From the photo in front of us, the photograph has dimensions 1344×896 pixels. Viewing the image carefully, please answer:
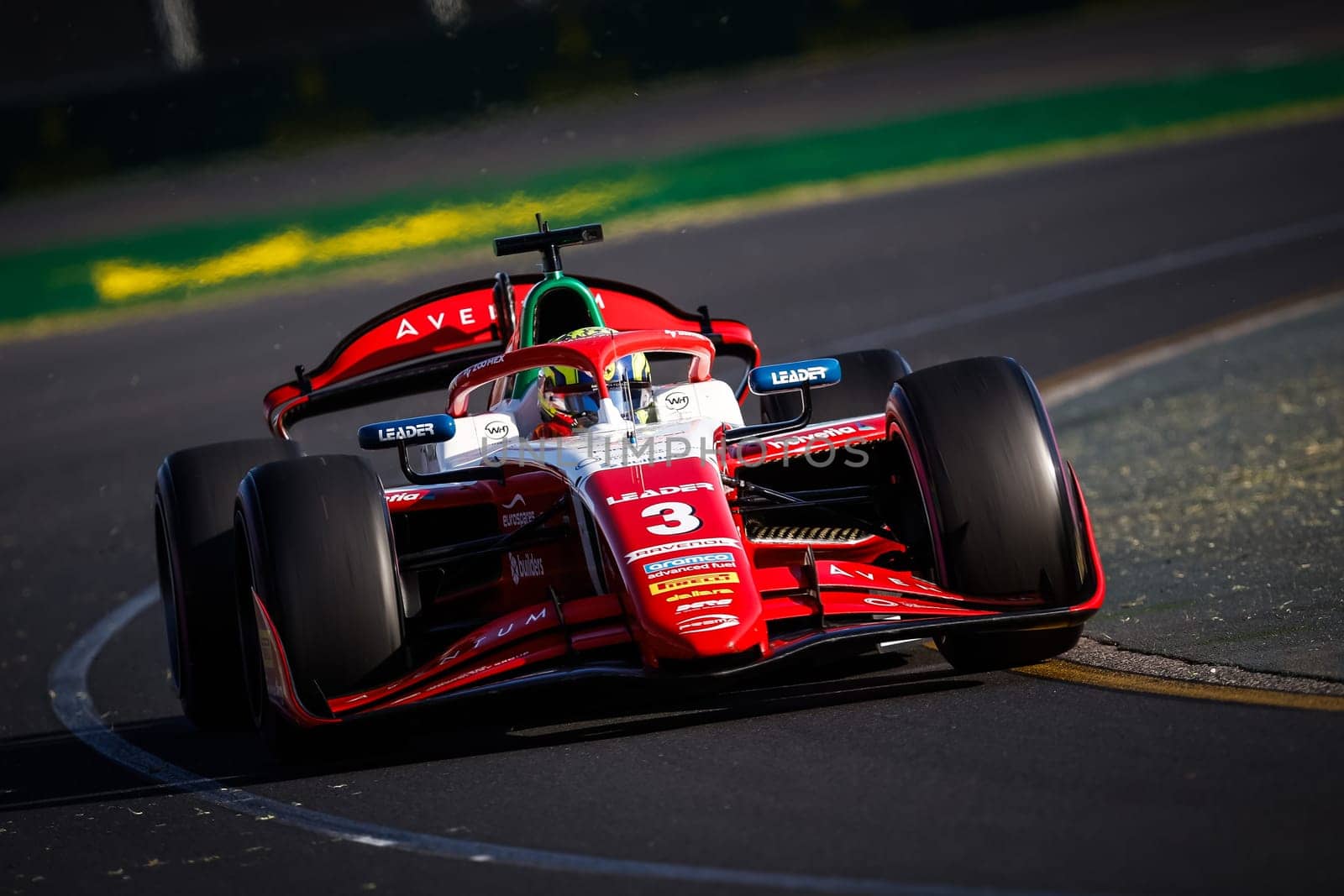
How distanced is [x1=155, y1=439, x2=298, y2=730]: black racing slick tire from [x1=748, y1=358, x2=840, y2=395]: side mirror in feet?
7.20

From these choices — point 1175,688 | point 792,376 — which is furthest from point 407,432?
point 1175,688

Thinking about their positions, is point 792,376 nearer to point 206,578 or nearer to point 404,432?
point 404,432

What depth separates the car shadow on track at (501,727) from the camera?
266 inches

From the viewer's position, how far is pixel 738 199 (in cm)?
2478

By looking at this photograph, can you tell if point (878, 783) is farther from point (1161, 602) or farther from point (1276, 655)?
point (1161, 602)

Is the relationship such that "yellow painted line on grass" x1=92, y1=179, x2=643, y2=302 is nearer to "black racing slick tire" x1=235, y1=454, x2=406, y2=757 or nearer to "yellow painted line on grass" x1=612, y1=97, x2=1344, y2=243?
"yellow painted line on grass" x1=612, y1=97, x2=1344, y2=243

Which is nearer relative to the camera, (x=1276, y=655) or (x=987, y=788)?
(x=987, y=788)

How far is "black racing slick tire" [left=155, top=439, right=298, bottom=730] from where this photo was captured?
7.99 meters

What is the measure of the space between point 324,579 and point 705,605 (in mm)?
1347

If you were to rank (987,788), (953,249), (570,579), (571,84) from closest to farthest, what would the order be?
(987,788), (570,579), (953,249), (571,84)

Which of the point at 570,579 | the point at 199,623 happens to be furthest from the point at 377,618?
the point at 199,623

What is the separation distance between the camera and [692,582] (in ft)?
21.1

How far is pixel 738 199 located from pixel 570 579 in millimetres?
17660

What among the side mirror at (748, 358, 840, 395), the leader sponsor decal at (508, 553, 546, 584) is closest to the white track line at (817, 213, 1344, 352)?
the side mirror at (748, 358, 840, 395)
